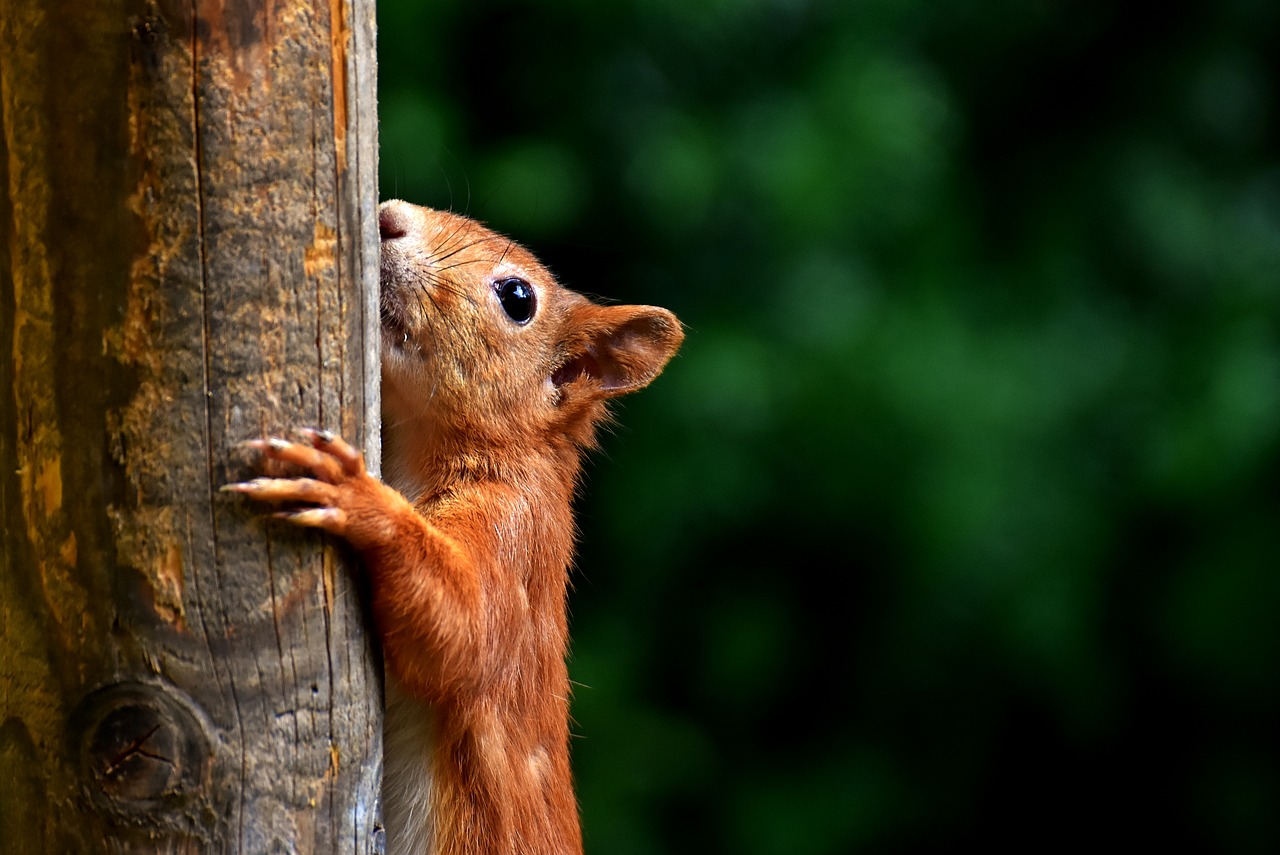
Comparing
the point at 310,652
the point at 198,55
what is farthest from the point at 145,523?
the point at 198,55

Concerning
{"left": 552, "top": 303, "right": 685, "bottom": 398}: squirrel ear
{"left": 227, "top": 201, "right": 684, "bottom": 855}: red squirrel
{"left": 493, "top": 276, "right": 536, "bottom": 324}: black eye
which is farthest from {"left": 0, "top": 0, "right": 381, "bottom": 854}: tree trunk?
{"left": 552, "top": 303, "right": 685, "bottom": 398}: squirrel ear

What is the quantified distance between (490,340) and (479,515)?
428 mm

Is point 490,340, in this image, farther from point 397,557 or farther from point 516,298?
point 397,557

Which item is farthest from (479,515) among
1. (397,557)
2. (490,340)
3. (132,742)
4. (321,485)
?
(132,742)

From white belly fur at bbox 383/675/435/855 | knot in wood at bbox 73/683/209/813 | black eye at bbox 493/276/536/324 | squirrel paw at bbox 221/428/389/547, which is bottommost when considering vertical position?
white belly fur at bbox 383/675/435/855

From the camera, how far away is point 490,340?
9.08 feet

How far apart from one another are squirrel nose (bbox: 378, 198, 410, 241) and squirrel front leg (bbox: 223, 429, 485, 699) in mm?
681

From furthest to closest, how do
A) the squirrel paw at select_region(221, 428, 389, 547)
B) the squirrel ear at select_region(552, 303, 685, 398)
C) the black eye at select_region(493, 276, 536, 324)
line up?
the squirrel ear at select_region(552, 303, 685, 398) → the black eye at select_region(493, 276, 536, 324) → the squirrel paw at select_region(221, 428, 389, 547)

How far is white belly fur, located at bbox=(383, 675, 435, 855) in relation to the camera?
2.31 meters

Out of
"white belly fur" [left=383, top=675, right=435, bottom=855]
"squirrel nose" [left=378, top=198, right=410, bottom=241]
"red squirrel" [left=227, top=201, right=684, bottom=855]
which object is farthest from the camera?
"squirrel nose" [left=378, top=198, right=410, bottom=241]

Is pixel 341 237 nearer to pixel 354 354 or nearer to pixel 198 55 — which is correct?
pixel 354 354

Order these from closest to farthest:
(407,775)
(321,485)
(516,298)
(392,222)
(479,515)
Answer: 1. (321,485)
2. (407,775)
3. (479,515)
4. (392,222)
5. (516,298)

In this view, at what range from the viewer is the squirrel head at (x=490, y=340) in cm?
269

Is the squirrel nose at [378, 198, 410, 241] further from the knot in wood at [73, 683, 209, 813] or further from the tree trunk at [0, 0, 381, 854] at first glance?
the knot in wood at [73, 683, 209, 813]
